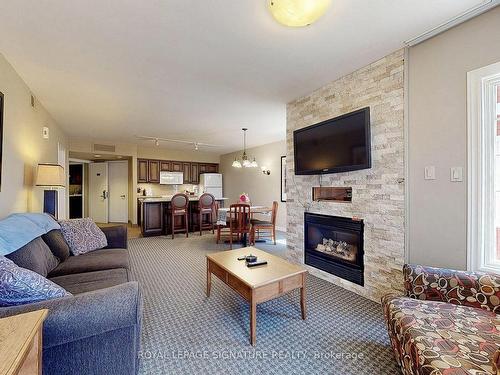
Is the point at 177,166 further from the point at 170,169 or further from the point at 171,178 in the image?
the point at 171,178

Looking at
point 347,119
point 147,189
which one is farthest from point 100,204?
point 347,119

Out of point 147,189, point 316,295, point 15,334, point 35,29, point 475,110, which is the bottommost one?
point 316,295

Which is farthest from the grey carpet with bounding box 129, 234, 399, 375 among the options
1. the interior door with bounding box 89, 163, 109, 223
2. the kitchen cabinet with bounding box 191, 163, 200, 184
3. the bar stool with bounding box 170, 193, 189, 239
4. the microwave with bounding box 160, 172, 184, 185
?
the interior door with bounding box 89, 163, 109, 223

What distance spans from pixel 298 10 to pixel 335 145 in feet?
5.40

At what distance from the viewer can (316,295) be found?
2619 millimetres

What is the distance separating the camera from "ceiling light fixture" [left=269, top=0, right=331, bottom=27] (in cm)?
135

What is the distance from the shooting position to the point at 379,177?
2.45 metres

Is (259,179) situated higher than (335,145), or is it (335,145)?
(335,145)

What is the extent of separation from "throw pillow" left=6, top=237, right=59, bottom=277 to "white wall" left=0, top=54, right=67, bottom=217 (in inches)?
29.5

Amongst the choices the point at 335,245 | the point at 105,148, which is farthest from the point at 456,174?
the point at 105,148

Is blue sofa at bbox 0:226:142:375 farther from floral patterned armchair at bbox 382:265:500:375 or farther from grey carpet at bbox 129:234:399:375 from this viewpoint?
floral patterned armchair at bbox 382:265:500:375

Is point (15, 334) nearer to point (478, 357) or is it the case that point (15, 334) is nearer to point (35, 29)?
point (478, 357)

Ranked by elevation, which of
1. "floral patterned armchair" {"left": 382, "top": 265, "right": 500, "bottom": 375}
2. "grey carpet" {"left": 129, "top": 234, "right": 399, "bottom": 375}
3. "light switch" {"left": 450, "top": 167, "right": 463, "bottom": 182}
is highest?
"light switch" {"left": 450, "top": 167, "right": 463, "bottom": 182}

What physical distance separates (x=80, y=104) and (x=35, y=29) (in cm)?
192
